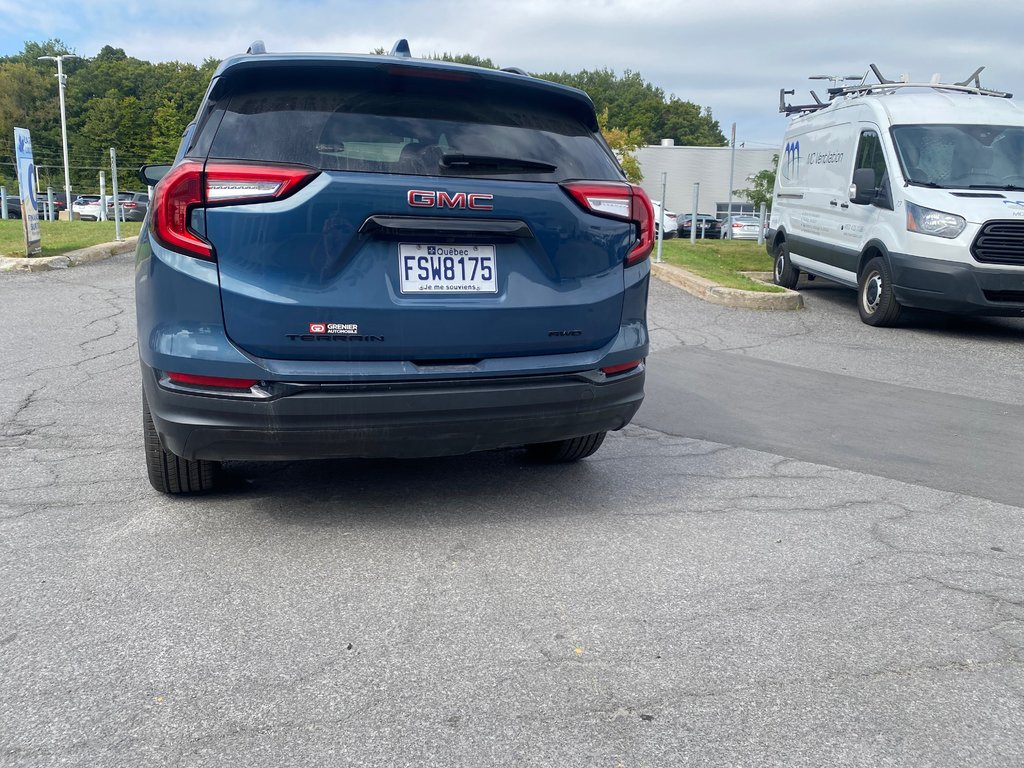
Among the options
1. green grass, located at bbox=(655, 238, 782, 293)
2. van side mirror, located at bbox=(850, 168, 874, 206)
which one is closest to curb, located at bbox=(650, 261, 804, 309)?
green grass, located at bbox=(655, 238, 782, 293)

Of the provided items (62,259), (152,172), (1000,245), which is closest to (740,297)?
(1000,245)

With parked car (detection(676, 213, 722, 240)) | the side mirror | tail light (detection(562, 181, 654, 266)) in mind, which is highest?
the side mirror

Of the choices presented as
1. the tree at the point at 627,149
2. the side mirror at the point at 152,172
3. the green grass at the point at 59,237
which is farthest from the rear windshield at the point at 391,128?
the tree at the point at 627,149

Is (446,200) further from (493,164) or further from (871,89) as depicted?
(871,89)

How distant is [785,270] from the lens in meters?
13.8

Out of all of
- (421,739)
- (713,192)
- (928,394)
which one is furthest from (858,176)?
(713,192)

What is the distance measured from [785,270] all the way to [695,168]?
51.4m

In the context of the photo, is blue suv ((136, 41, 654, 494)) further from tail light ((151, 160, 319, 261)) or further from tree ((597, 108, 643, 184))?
tree ((597, 108, 643, 184))

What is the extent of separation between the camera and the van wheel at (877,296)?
1007cm

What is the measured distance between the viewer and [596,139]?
13.5ft

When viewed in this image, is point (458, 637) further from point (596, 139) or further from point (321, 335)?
point (596, 139)

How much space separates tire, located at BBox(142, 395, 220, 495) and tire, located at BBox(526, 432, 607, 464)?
158cm

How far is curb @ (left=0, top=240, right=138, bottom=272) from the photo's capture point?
1345 cm

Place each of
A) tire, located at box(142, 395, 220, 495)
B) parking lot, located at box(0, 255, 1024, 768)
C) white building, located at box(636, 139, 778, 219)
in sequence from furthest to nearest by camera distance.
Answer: white building, located at box(636, 139, 778, 219), tire, located at box(142, 395, 220, 495), parking lot, located at box(0, 255, 1024, 768)
